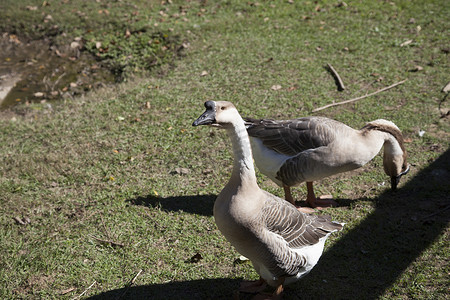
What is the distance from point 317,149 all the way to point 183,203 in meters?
1.69

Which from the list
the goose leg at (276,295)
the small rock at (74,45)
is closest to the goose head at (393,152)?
the goose leg at (276,295)

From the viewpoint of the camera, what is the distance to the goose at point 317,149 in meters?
4.54

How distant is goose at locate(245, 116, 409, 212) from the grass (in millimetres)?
549

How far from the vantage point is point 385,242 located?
446 cm

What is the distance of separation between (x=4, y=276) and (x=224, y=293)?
209 centimetres

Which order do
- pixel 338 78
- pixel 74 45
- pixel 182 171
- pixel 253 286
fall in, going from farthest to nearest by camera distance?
pixel 74 45 < pixel 338 78 < pixel 182 171 < pixel 253 286

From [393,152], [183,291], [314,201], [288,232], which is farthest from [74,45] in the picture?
[288,232]

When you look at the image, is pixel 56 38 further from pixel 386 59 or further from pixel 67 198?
pixel 386 59

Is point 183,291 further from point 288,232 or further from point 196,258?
point 288,232

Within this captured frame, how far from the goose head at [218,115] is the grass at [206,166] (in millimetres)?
1781

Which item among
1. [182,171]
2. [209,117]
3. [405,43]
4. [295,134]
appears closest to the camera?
[209,117]

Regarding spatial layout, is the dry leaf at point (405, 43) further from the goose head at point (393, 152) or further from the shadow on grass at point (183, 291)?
the shadow on grass at point (183, 291)

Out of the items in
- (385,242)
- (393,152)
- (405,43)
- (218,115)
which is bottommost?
(385,242)

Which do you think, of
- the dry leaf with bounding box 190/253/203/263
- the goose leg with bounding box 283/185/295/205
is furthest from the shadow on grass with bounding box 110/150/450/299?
the goose leg with bounding box 283/185/295/205
